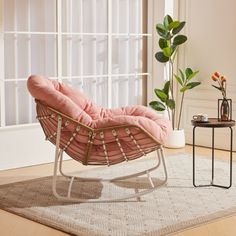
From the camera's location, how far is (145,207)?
3.79m

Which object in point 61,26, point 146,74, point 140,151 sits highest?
point 61,26

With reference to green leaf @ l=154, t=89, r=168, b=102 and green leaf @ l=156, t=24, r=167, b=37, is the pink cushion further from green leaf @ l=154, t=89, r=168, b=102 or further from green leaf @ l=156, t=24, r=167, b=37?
green leaf @ l=156, t=24, r=167, b=37

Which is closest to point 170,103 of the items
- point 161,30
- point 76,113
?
point 161,30

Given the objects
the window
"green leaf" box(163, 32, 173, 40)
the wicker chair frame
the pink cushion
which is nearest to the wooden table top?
the pink cushion

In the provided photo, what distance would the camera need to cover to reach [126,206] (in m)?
3.82

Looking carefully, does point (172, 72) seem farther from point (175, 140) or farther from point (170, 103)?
point (175, 140)

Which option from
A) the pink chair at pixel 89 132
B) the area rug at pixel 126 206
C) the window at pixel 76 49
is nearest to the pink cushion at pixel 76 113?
the pink chair at pixel 89 132

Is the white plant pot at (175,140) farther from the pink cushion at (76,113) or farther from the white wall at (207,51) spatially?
the pink cushion at (76,113)

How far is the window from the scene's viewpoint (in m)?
5.07

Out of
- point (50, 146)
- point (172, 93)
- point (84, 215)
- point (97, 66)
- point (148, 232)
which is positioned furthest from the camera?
point (172, 93)

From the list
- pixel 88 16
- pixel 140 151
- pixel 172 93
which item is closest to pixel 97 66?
pixel 88 16

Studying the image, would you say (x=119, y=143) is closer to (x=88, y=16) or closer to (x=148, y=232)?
(x=148, y=232)

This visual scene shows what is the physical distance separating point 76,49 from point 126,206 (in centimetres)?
220

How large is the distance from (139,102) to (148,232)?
318cm
